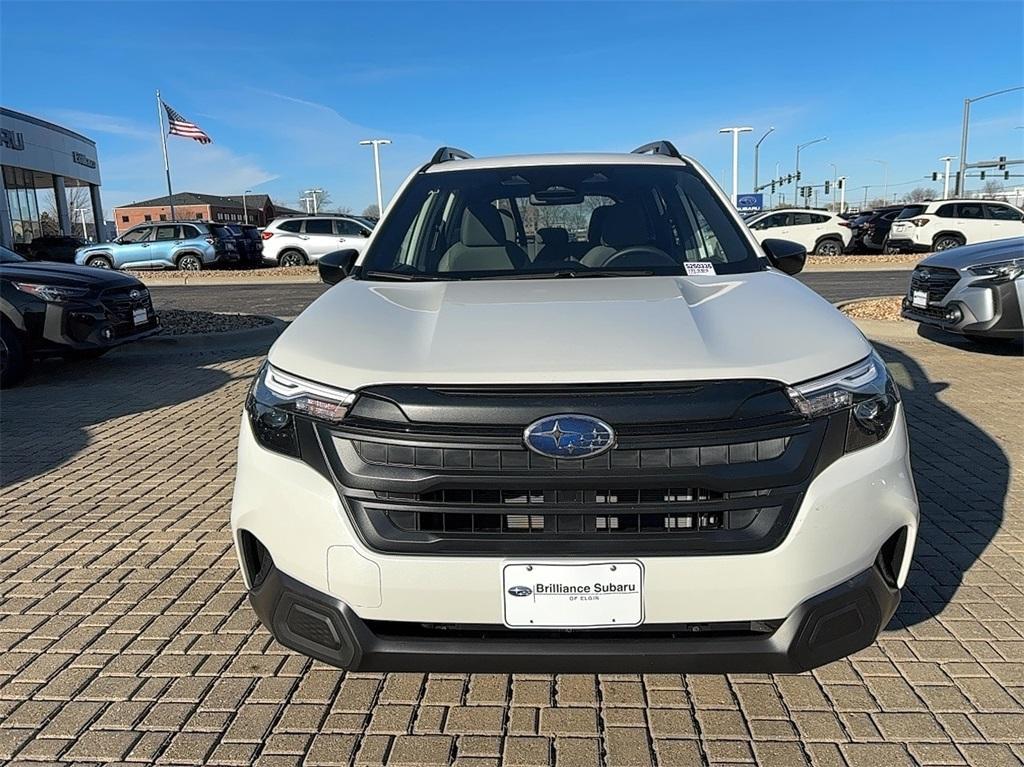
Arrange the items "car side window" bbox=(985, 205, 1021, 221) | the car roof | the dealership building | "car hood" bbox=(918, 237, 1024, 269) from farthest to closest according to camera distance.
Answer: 1. the dealership building
2. "car side window" bbox=(985, 205, 1021, 221)
3. "car hood" bbox=(918, 237, 1024, 269)
4. the car roof

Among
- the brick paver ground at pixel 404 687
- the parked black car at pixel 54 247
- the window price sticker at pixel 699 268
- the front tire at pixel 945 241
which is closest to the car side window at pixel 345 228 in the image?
the parked black car at pixel 54 247

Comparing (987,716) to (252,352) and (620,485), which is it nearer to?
(620,485)

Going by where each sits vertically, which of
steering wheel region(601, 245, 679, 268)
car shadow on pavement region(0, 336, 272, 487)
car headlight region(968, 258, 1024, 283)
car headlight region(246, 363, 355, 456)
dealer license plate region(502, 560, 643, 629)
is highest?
steering wheel region(601, 245, 679, 268)

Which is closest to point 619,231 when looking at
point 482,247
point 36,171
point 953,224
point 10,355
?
point 482,247

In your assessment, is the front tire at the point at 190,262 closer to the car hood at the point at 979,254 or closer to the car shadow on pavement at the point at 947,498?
the car hood at the point at 979,254

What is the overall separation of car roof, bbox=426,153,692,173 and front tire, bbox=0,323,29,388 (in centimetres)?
529

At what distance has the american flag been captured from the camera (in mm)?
31125

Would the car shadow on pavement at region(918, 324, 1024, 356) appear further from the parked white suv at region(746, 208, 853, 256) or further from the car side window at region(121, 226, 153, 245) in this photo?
the car side window at region(121, 226, 153, 245)

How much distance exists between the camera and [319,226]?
23391 mm

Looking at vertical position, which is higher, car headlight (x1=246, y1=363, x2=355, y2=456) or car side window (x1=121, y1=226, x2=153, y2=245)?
car side window (x1=121, y1=226, x2=153, y2=245)

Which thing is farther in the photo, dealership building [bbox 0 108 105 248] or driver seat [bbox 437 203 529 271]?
dealership building [bbox 0 108 105 248]

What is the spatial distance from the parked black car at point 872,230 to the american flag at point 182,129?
25099 millimetres

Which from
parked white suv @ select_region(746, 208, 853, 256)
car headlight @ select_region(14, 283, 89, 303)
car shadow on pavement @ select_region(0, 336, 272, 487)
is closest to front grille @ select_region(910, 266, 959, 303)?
car shadow on pavement @ select_region(0, 336, 272, 487)

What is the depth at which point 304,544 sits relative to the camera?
81.1 inches
